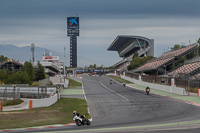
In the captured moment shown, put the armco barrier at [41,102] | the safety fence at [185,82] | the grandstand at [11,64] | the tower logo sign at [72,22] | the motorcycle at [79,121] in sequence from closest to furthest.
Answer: the motorcycle at [79,121] → the armco barrier at [41,102] → the safety fence at [185,82] → the grandstand at [11,64] → the tower logo sign at [72,22]

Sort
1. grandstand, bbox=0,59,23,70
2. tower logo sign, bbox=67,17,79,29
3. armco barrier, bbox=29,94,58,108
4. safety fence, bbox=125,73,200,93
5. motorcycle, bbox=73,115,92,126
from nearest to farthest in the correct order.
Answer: motorcycle, bbox=73,115,92,126
armco barrier, bbox=29,94,58,108
safety fence, bbox=125,73,200,93
grandstand, bbox=0,59,23,70
tower logo sign, bbox=67,17,79,29

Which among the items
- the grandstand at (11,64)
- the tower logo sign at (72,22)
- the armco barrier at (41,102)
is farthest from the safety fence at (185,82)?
the tower logo sign at (72,22)

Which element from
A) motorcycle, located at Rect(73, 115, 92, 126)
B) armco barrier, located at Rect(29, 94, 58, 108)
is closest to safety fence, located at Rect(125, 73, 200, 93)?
armco barrier, located at Rect(29, 94, 58, 108)

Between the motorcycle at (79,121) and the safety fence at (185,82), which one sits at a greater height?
the safety fence at (185,82)

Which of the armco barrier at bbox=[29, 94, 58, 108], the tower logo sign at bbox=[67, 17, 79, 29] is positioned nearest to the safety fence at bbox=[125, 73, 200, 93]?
the armco barrier at bbox=[29, 94, 58, 108]

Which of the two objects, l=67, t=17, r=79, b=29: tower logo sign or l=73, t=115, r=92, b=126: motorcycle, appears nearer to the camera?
l=73, t=115, r=92, b=126: motorcycle

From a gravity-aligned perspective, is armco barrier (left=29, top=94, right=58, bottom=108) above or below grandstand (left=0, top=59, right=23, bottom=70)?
below

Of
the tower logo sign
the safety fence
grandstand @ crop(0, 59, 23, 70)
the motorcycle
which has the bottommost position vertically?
the motorcycle

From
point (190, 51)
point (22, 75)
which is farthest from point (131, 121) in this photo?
point (190, 51)

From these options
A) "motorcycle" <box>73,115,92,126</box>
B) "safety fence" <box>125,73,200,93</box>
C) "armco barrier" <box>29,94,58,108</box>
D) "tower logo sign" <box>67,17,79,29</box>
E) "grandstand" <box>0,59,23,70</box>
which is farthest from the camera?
"tower logo sign" <box>67,17,79,29</box>

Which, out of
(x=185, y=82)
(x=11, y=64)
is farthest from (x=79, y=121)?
(x=11, y=64)

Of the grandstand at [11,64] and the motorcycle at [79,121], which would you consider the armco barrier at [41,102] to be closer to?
the motorcycle at [79,121]

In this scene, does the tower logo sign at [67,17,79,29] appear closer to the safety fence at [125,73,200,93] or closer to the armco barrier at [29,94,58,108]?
the safety fence at [125,73,200,93]

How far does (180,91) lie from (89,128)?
2757 cm
